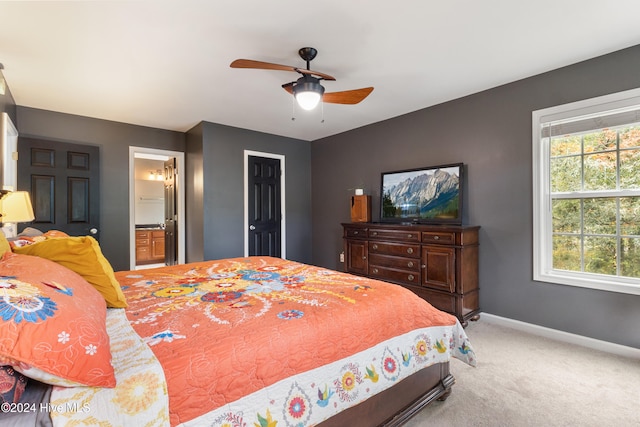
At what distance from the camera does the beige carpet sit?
176 centimetres

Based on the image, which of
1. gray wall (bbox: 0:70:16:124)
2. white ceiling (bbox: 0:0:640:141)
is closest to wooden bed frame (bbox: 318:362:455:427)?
white ceiling (bbox: 0:0:640:141)

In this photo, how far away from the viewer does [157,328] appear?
121 cm

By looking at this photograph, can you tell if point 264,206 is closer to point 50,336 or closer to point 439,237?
point 439,237

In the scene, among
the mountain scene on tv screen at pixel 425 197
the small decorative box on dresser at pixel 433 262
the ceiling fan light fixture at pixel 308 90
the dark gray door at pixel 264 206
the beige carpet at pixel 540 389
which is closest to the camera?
the beige carpet at pixel 540 389

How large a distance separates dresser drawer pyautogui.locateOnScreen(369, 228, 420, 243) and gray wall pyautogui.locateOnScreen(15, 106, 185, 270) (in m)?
3.57

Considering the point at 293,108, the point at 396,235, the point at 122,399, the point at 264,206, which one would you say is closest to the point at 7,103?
the point at 293,108

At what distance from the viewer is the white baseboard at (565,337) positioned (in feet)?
8.11

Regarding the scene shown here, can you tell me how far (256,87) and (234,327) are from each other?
8.87ft

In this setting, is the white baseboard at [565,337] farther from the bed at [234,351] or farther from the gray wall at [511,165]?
the bed at [234,351]

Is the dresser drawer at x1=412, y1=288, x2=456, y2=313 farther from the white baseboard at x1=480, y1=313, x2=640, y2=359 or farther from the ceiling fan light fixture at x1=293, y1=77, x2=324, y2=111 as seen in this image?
the ceiling fan light fixture at x1=293, y1=77, x2=324, y2=111

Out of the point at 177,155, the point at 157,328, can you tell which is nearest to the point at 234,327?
the point at 157,328

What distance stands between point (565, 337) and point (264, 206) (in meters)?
4.09

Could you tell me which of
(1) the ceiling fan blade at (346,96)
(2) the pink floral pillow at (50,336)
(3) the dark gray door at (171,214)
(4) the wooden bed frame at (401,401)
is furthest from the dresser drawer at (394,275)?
(3) the dark gray door at (171,214)

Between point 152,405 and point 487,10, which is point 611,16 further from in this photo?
point 152,405
